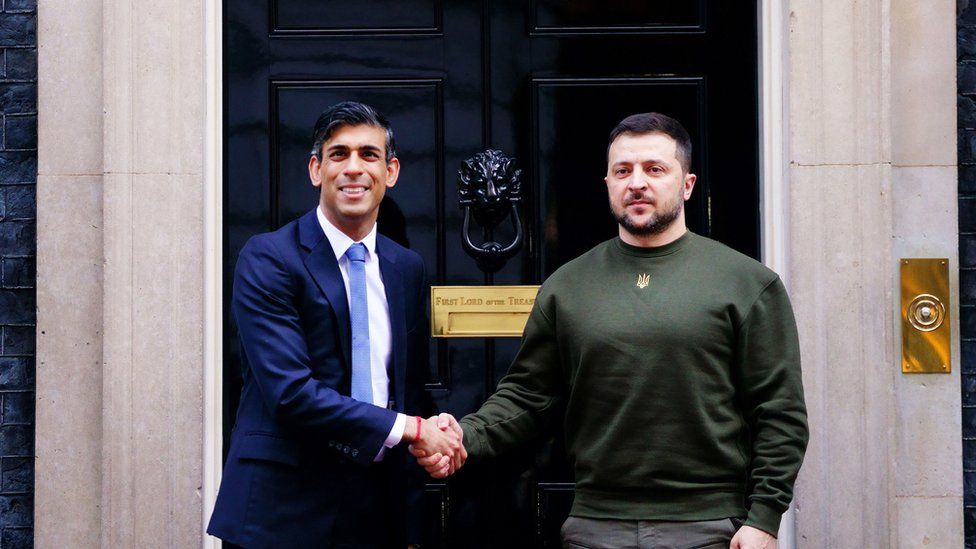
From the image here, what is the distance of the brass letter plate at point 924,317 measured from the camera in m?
3.90

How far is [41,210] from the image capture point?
3.96 meters

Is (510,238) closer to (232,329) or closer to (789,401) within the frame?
(232,329)

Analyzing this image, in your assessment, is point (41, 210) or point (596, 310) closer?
point (596, 310)

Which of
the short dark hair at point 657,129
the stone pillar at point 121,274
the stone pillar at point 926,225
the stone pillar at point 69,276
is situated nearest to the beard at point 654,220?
the short dark hair at point 657,129

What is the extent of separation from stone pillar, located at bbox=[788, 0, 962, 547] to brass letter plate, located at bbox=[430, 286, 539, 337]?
103 centimetres

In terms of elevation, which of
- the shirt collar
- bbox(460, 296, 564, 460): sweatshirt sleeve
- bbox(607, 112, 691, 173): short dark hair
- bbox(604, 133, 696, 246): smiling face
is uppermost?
bbox(607, 112, 691, 173): short dark hair

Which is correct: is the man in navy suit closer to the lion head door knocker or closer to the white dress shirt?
the white dress shirt

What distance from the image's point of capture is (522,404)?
3.42 metres

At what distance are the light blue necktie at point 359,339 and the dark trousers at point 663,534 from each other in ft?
2.74

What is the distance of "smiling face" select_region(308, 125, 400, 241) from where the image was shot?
3.33 m

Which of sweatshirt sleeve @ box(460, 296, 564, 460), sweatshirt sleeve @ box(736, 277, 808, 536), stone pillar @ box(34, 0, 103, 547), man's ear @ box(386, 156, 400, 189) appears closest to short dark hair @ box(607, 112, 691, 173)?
sweatshirt sleeve @ box(736, 277, 808, 536)

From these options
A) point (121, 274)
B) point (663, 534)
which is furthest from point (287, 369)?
point (663, 534)

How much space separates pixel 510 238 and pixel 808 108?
1.22 m

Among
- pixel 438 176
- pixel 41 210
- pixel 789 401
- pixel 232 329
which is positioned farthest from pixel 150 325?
pixel 789 401
